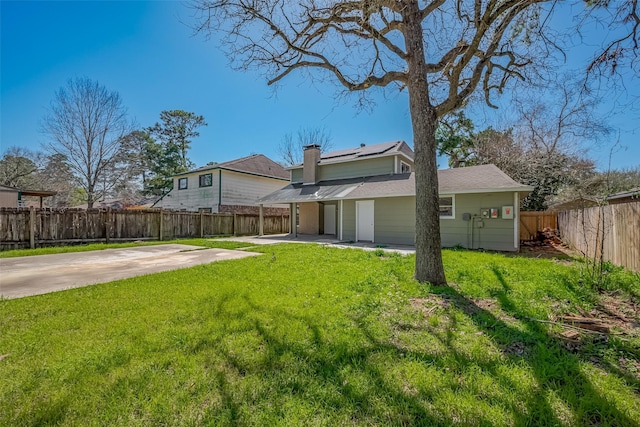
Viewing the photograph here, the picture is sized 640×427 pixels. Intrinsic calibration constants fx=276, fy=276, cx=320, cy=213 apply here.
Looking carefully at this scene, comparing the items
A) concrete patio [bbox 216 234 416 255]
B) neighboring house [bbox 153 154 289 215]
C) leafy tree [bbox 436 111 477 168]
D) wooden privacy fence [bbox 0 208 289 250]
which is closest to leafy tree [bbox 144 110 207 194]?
neighboring house [bbox 153 154 289 215]

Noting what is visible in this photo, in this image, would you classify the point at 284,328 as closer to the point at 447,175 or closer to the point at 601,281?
the point at 601,281

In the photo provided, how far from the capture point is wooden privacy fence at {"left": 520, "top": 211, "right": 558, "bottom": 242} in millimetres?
12570

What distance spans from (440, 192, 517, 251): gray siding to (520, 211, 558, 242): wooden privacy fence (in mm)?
→ 3848

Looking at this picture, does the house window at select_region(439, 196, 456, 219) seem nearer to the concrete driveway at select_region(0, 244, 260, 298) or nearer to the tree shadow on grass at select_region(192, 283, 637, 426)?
the tree shadow on grass at select_region(192, 283, 637, 426)

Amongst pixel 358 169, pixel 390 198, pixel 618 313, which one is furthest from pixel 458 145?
pixel 618 313

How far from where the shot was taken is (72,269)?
6.42 m

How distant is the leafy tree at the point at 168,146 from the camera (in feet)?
95.6

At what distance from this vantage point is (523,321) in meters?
3.32

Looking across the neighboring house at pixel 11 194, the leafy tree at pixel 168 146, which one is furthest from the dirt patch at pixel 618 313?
the leafy tree at pixel 168 146

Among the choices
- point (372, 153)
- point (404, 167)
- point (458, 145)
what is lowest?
point (404, 167)

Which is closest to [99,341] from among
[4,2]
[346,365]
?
[346,365]

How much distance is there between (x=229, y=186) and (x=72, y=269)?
43.4 feet

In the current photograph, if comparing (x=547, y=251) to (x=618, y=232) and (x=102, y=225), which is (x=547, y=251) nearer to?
(x=618, y=232)

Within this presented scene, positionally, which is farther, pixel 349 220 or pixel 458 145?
pixel 458 145
